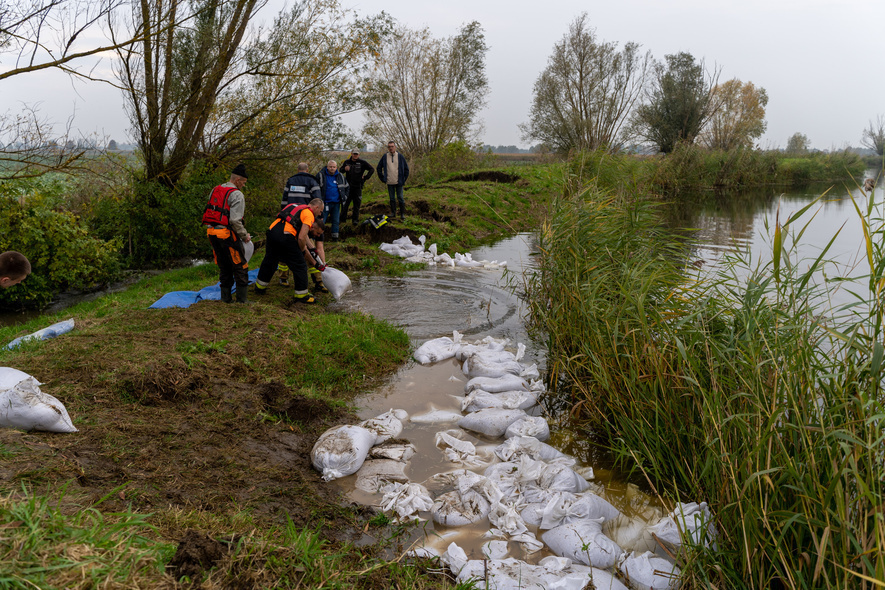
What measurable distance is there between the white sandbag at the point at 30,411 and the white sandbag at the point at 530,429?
310 cm

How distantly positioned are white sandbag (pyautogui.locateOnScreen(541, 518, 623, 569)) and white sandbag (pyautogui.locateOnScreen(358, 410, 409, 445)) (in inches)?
60.8

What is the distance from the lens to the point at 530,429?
15.5 feet

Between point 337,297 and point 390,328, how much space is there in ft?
4.91

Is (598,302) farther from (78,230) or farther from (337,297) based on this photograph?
(78,230)

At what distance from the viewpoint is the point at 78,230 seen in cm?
1019

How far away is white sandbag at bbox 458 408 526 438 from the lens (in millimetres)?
4863

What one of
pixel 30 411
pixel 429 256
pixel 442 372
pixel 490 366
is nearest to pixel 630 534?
pixel 490 366

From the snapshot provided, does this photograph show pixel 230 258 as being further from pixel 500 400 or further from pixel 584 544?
pixel 584 544

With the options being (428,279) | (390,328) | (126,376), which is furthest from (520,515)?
(428,279)

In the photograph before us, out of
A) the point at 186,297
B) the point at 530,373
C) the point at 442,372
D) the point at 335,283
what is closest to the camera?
the point at 530,373

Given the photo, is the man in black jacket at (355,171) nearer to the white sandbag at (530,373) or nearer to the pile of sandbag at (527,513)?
the white sandbag at (530,373)

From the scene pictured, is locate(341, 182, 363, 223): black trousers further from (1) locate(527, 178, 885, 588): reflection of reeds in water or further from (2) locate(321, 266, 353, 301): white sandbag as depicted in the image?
(1) locate(527, 178, 885, 588): reflection of reeds in water

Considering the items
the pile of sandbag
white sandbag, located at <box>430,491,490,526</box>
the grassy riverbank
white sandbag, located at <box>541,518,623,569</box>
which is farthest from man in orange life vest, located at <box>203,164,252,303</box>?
white sandbag, located at <box>541,518,623,569</box>

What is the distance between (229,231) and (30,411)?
3.92 meters
